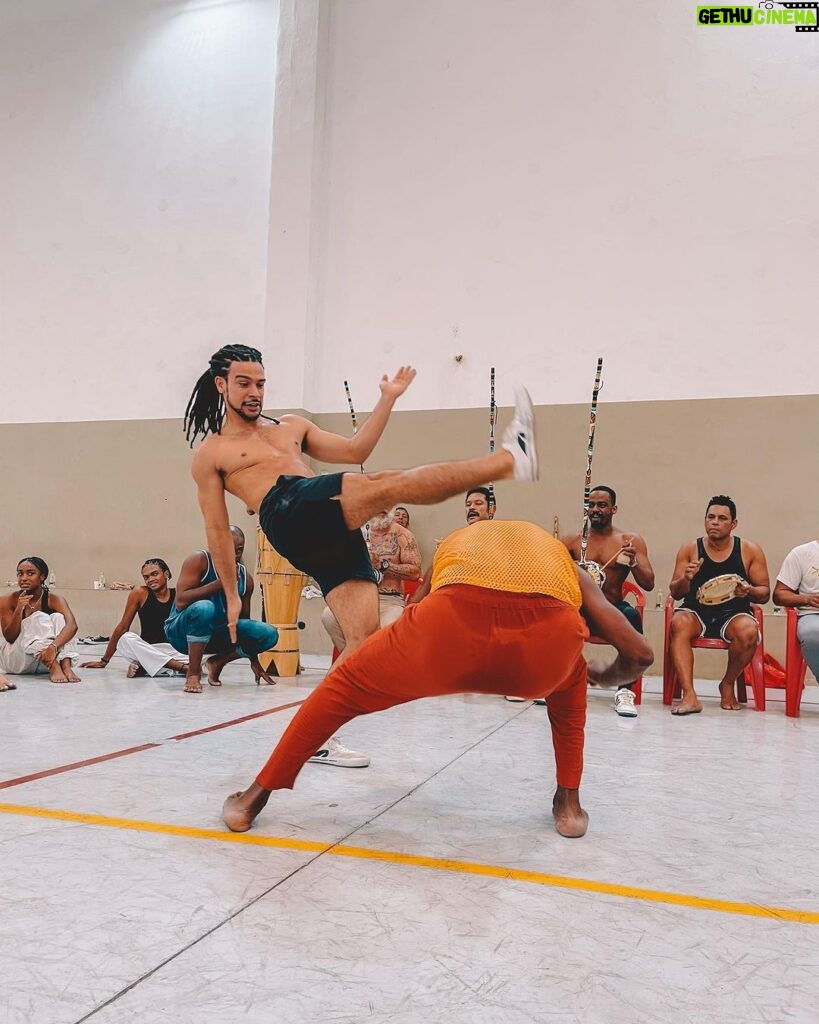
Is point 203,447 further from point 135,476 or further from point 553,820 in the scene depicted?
point 135,476

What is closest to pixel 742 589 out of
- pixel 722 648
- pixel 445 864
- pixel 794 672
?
pixel 722 648

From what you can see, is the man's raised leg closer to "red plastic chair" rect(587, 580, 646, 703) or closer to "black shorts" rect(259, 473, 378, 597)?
"black shorts" rect(259, 473, 378, 597)

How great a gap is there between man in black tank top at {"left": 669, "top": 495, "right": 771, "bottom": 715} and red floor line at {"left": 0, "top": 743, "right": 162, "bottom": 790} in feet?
8.69

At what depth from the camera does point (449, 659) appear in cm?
176

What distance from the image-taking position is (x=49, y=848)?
1750 mm

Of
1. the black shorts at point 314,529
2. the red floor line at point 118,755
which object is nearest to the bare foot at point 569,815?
the black shorts at point 314,529

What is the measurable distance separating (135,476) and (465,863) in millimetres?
6438

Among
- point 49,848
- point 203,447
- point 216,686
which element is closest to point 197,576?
point 216,686

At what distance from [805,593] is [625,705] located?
124 centimetres

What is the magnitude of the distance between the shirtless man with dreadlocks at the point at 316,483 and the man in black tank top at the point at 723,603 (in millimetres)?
2284

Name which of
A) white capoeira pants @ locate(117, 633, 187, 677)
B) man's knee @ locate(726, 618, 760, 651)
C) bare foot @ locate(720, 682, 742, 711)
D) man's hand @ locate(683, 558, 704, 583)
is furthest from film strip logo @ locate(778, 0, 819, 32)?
white capoeira pants @ locate(117, 633, 187, 677)

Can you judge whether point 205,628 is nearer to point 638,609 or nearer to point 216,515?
point 216,515

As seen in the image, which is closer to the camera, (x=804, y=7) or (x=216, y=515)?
(x=216, y=515)

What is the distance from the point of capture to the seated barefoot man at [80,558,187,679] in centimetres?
488
